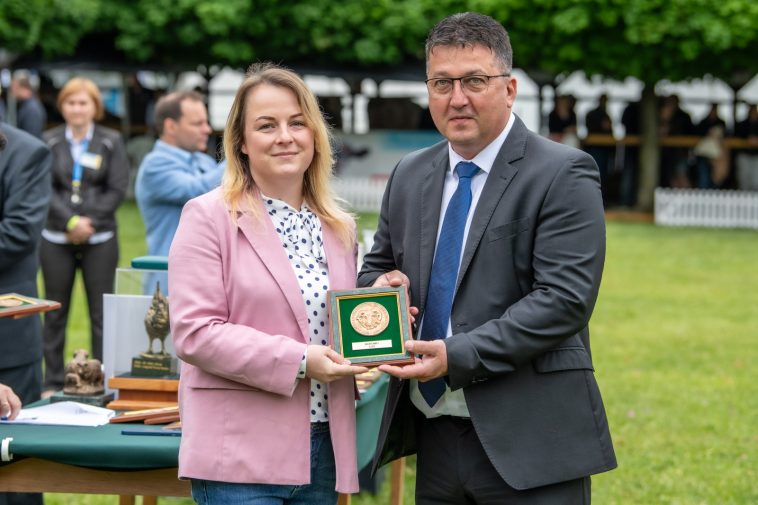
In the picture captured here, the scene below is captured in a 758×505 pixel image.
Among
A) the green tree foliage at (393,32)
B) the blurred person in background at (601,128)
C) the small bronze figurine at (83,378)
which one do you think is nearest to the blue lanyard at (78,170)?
the small bronze figurine at (83,378)

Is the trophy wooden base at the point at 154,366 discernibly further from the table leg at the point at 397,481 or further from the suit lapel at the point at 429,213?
the table leg at the point at 397,481

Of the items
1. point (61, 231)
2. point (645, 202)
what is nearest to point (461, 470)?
point (61, 231)

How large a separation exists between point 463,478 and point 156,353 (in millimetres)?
1637

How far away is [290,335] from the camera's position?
11.1ft

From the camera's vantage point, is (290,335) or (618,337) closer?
(290,335)

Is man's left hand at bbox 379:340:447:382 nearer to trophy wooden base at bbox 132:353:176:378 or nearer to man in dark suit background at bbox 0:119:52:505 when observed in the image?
trophy wooden base at bbox 132:353:176:378

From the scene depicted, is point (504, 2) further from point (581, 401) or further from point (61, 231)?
point (581, 401)

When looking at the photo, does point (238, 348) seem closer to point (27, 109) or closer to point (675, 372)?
point (675, 372)

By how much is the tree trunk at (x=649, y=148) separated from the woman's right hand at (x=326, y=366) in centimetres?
2173

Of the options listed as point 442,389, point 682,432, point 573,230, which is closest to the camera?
point 573,230

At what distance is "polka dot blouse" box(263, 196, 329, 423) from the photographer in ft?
11.3

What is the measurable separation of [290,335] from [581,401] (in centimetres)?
89

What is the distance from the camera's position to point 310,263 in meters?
3.49

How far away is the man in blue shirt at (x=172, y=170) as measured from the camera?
7145 mm
